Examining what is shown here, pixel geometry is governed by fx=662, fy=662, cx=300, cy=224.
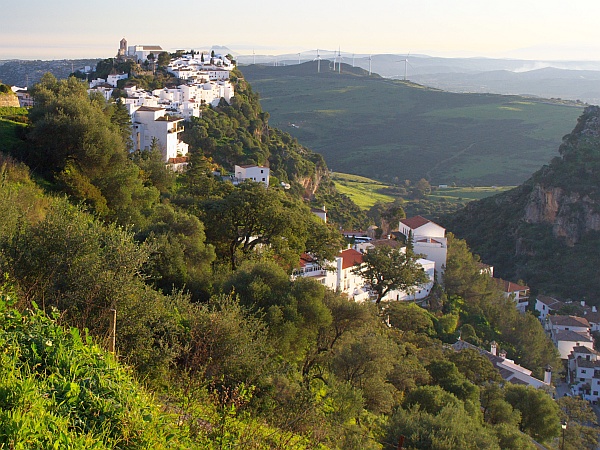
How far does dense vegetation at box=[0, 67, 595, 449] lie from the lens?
559cm

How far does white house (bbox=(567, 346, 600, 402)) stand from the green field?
29937 mm

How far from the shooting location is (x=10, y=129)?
21.1 meters

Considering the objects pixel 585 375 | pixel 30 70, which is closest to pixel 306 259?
pixel 585 375

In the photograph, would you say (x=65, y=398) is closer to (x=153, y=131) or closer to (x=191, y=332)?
(x=191, y=332)

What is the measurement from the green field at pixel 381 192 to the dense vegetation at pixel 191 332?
120ft

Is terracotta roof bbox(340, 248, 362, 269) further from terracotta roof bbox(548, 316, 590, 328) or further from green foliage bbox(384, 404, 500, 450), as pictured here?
green foliage bbox(384, 404, 500, 450)

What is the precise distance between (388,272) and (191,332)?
17.3 metres

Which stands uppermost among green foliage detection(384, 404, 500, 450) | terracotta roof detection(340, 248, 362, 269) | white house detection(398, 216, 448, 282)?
green foliage detection(384, 404, 500, 450)

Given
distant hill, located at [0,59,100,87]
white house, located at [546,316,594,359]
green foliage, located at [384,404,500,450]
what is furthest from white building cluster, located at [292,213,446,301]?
distant hill, located at [0,59,100,87]

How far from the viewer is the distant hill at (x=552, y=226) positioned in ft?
153

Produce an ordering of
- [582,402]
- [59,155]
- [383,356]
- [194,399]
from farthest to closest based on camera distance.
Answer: [582,402] < [59,155] < [383,356] < [194,399]

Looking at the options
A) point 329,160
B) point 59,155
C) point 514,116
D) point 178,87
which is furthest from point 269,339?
point 514,116

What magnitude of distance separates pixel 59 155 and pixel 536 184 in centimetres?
4402

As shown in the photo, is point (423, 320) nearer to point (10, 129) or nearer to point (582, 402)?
point (582, 402)
